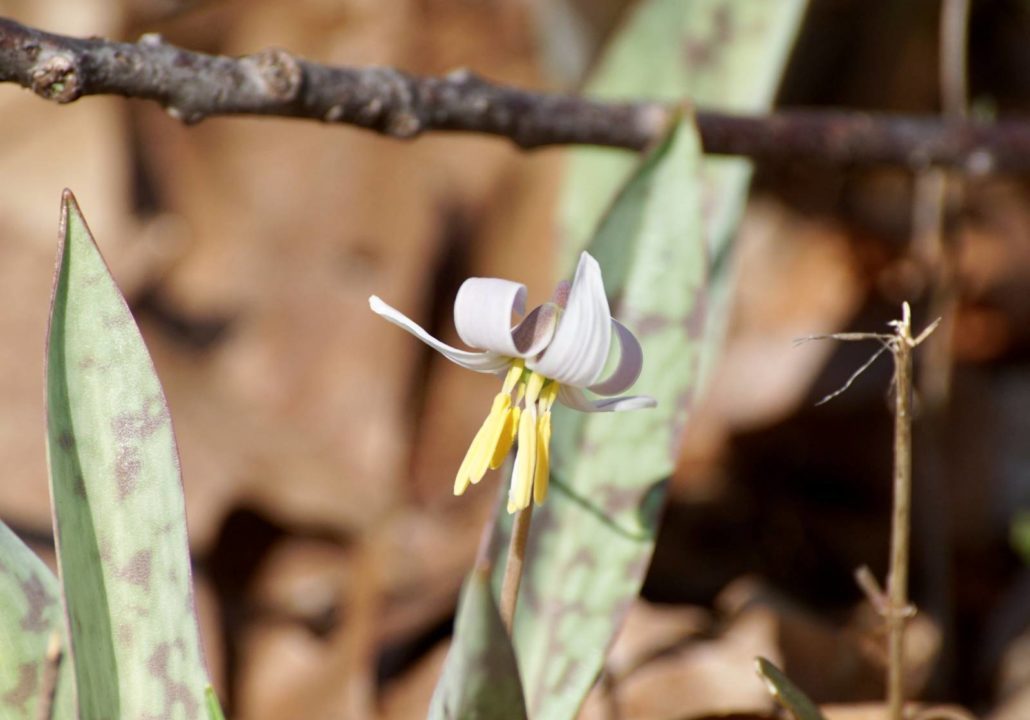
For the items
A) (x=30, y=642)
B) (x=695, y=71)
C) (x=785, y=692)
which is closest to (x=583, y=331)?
(x=785, y=692)

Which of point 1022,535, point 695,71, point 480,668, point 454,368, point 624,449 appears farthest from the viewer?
point 454,368

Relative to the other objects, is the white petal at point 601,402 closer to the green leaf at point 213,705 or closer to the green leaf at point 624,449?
the green leaf at point 624,449

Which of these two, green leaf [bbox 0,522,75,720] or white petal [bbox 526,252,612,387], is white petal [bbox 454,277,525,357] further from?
green leaf [bbox 0,522,75,720]

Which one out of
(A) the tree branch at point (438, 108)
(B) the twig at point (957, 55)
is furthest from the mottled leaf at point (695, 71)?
(B) the twig at point (957, 55)

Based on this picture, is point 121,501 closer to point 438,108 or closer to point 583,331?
point 583,331

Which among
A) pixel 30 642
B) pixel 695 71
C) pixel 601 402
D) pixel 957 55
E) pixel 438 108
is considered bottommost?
pixel 30 642

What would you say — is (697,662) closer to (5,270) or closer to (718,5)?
(718,5)
